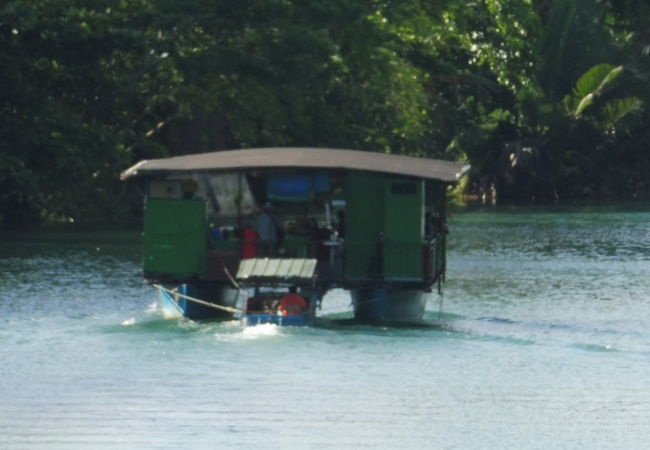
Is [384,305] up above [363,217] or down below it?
below

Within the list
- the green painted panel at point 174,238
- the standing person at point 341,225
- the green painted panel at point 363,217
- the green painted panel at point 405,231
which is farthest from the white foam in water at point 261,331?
the standing person at point 341,225

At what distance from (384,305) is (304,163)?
301 centimetres

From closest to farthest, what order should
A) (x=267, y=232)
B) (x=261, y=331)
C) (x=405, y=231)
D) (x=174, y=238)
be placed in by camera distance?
(x=261, y=331) < (x=405, y=231) < (x=174, y=238) < (x=267, y=232)

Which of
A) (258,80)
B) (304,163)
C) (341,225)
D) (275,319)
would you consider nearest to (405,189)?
(341,225)

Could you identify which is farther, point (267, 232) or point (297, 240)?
point (297, 240)

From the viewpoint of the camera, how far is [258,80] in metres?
49.3

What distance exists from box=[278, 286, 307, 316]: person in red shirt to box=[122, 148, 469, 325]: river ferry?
2cm

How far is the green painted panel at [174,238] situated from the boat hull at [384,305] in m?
2.71

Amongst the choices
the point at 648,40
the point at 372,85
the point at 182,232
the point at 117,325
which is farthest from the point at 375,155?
the point at 648,40

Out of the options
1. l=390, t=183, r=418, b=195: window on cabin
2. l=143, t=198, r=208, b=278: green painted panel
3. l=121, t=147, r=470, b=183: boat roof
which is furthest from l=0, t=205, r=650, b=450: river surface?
l=121, t=147, r=470, b=183: boat roof

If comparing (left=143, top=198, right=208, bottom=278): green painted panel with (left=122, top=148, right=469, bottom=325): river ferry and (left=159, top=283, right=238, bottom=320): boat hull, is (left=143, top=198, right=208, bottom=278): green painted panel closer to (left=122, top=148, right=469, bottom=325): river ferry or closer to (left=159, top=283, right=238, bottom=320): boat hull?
(left=122, top=148, right=469, bottom=325): river ferry

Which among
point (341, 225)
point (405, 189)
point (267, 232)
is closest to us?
point (405, 189)

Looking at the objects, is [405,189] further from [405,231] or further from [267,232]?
[267,232]

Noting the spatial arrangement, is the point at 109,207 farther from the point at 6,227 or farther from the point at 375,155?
the point at 375,155
